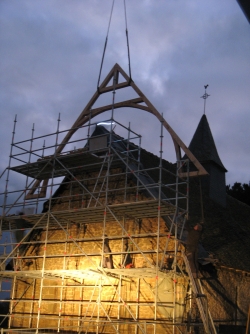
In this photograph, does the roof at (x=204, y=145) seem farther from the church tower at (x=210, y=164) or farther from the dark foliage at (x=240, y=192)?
the dark foliage at (x=240, y=192)

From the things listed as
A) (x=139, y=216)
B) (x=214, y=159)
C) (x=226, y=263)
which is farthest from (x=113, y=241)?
(x=214, y=159)

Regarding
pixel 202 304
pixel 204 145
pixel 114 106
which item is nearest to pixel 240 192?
pixel 204 145

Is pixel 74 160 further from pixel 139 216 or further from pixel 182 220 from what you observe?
pixel 182 220

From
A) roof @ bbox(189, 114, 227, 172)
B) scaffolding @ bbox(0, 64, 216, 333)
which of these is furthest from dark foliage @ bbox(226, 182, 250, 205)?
scaffolding @ bbox(0, 64, 216, 333)

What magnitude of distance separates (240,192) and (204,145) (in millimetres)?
15001

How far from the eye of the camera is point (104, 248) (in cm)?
1290

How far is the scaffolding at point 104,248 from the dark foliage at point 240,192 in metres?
16.5

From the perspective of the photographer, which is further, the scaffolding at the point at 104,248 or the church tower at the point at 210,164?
the church tower at the point at 210,164

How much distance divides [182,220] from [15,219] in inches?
224

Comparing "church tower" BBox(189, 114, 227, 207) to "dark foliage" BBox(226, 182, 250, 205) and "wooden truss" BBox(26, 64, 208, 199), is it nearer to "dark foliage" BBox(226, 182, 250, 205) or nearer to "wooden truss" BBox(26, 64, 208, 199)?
"wooden truss" BBox(26, 64, 208, 199)

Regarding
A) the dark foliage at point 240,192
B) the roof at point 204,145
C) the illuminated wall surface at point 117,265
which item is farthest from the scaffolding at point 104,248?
the dark foliage at point 240,192

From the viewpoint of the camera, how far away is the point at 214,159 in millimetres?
18875

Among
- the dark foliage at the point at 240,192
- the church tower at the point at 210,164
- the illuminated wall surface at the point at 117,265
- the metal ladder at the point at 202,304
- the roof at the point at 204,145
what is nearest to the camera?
the metal ladder at the point at 202,304

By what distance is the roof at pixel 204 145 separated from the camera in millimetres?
18891
